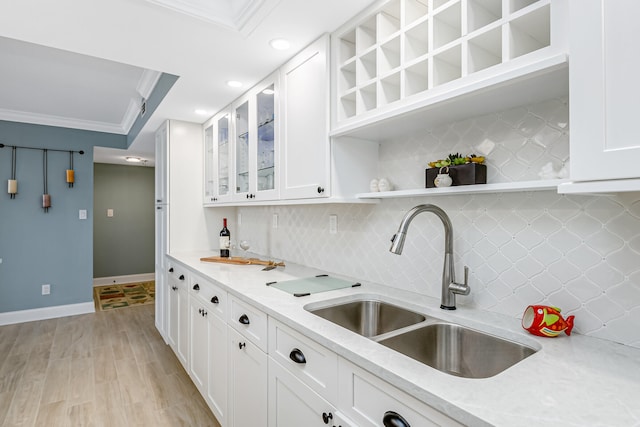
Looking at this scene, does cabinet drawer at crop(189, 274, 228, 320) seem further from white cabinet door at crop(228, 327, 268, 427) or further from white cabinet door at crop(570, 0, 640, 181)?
white cabinet door at crop(570, 0, 640, 181)

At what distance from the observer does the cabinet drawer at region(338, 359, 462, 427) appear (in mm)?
788

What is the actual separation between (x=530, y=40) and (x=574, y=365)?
0.97 meters

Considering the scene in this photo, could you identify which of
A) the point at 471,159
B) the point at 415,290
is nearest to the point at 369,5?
the point at 471,159

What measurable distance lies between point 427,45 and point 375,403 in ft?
4.37

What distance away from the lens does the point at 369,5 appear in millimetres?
1492

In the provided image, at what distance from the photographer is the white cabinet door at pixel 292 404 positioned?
3.66 ft

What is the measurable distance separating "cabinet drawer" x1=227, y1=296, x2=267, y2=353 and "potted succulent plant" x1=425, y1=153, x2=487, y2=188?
3.16 feet

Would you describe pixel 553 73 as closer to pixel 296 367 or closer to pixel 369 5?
pixel 369 5

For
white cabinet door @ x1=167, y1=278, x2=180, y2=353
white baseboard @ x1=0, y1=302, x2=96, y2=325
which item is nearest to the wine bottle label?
white cabinet door @ x1=167, y1=278, x2=180, y2=353

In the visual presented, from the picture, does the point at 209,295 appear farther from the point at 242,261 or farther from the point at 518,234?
the point at 518,234

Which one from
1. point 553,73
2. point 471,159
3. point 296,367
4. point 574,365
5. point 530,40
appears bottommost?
point 296,367

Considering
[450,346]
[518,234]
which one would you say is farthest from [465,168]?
[450,346]

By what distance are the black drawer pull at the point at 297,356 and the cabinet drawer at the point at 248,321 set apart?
0.85ft

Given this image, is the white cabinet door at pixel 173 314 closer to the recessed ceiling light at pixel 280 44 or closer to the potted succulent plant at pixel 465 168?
the recessed ceiling light at pixel 280 44
